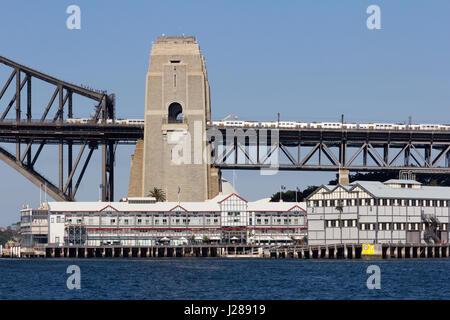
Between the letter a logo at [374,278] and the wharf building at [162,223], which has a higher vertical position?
the wharf building at [162,223]

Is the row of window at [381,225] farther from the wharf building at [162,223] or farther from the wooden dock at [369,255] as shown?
the wharf building at [162,223]

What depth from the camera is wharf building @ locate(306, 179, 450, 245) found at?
163125 mm

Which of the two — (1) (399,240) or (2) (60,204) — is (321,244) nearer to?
(1) (399,240)

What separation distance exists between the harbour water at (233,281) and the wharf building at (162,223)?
47.0m

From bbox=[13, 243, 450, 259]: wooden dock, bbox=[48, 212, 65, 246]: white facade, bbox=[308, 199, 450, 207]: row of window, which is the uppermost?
bbox=[308, 199, 450, 207]: row of window


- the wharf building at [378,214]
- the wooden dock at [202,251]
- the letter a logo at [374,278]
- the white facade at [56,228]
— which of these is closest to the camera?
the letter a logo at [374,278]

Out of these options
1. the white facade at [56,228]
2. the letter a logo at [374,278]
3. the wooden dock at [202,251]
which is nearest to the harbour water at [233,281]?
the letter a logo at [374,278]

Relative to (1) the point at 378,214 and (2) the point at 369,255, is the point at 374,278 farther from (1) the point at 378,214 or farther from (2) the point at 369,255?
(1) the point at 378,214

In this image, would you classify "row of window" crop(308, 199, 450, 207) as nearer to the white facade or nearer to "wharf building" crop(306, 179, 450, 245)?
"wharf building" crop(306, 179, 450, 245)

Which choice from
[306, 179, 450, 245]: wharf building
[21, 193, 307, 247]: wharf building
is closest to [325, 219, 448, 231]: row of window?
[306, 179, 450, 245]: wharf building

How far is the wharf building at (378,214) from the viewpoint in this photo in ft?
535

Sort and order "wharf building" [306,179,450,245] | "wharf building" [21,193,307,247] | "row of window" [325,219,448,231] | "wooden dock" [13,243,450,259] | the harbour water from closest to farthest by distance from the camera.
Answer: the harbour water < "row of window" [325,219,448,231] < "wharf building" [306,179,450,245] < "wooden dock" [13,243,450,259] < "wharf building" [21,193,307,247]

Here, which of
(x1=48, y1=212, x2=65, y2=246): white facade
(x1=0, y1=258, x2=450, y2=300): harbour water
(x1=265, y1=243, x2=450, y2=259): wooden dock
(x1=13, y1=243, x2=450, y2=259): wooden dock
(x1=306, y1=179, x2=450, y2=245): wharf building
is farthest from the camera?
(x1=48, y1=212, x2=65, y2=246): white facade

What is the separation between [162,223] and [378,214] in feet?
165
